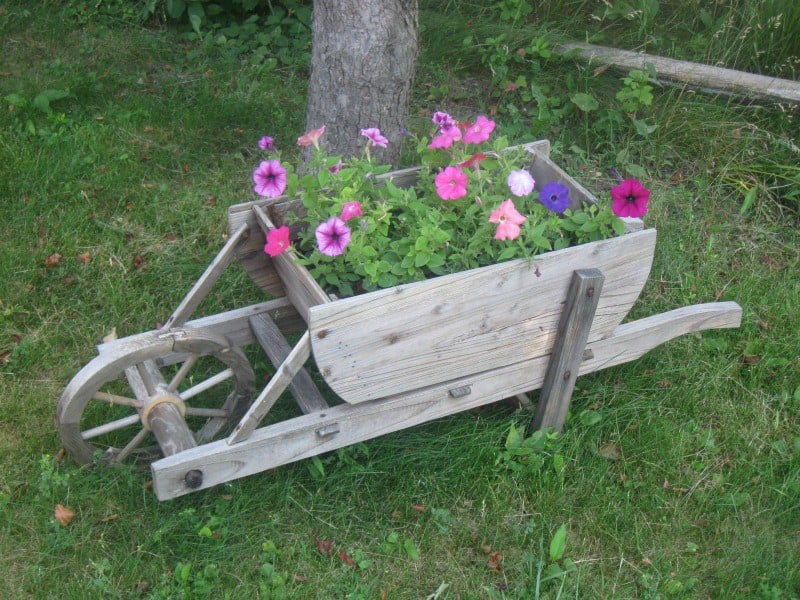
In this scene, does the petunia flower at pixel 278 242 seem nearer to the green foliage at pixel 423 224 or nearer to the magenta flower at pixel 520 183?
the green foliage at pixel 423 224

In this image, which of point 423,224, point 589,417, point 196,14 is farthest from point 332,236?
point 196,14

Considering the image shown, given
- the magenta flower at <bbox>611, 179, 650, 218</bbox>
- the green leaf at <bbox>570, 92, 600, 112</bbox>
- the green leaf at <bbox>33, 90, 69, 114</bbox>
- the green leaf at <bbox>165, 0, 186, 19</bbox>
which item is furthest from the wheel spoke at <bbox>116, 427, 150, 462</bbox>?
the green leaf at <bbox>165, 0, 186, 19</bbox>

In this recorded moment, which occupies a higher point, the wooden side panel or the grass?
the wooden side panel

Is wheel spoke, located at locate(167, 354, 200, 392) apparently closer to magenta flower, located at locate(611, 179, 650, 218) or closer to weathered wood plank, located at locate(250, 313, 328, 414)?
weathered wood plank, located at locate(250, 313, 328, 414)

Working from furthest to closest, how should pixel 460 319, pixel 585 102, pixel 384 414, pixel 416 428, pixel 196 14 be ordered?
pixel 196 14
pixel 585 102
pixel 416 428
pixel 384 414
pixel 460 319

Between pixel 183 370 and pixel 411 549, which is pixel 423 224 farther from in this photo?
pixel 411 549

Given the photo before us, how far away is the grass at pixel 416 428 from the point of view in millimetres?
2826

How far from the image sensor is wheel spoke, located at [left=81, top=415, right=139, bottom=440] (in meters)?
2.88

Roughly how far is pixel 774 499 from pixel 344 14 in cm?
238

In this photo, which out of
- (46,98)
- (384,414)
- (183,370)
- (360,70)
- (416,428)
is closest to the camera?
(384,414)

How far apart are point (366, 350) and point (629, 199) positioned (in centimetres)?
92

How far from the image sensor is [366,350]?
2.53 m

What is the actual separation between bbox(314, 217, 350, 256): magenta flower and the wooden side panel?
21 centimetres

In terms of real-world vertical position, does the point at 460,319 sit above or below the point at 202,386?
Answer: above
